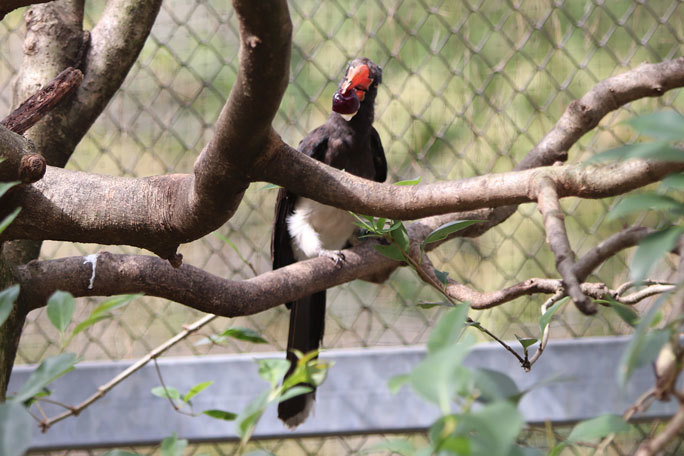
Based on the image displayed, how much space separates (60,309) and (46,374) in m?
0.05

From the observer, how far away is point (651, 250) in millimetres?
225

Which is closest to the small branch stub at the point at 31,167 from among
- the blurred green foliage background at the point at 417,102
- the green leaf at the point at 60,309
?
the green leaf at the point at 60,309

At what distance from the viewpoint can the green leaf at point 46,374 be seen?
0.24 metres

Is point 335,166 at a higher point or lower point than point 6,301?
higher

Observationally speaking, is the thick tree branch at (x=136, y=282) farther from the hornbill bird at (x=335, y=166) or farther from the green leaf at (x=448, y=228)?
the hornbill bird at (x=335, y=166)

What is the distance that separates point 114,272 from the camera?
0.63 meters

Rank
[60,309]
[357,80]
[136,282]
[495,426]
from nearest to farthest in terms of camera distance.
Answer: [495,426], [60,309], [136,282], [357,80]

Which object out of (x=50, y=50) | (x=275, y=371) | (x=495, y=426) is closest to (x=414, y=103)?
(x=50, y=50)

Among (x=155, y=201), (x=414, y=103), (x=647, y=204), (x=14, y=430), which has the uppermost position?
(x=414, y=103)

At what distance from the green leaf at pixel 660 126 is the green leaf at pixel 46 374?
0.21 meters

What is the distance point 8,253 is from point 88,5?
35.8 inches

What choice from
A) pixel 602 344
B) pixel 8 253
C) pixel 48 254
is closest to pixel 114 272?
pixel 8 253

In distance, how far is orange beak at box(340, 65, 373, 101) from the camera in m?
1.16

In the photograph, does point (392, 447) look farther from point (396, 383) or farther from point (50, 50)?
point (50, 50)
